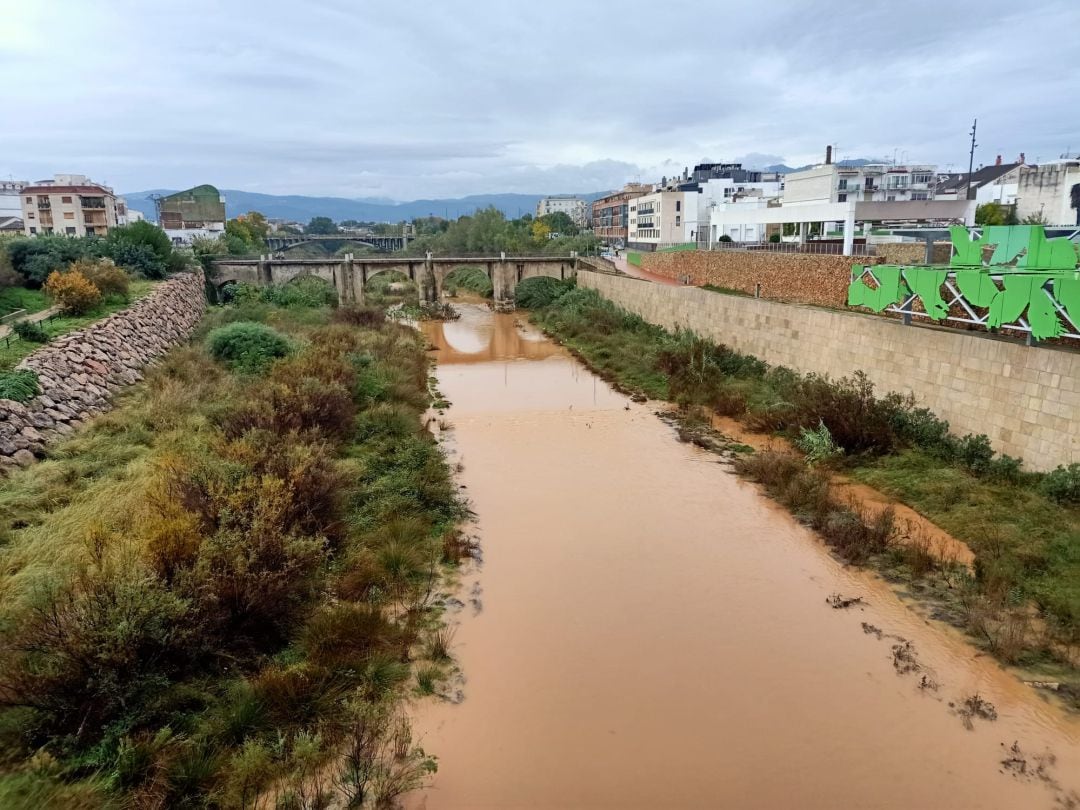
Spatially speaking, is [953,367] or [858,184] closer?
[953,367]

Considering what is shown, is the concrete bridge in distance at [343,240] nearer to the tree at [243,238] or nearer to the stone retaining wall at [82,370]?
the tree at [243,238]

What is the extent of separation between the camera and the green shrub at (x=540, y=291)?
132ft

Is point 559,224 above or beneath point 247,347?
above

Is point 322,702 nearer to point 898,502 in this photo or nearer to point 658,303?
point 898,502

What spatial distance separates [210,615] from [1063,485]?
35.3 ft

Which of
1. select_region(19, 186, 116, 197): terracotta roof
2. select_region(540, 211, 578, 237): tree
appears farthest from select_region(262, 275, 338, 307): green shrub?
select_region(540, 211, 578, 237): tree

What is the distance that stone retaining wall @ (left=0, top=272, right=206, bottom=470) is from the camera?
32.9 ft

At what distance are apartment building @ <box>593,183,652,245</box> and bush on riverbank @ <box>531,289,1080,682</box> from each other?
179ft

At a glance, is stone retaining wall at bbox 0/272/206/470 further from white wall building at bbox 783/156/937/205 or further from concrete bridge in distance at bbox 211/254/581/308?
white wall building at bbox 783/156/937/205

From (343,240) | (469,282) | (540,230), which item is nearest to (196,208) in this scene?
(343,240)

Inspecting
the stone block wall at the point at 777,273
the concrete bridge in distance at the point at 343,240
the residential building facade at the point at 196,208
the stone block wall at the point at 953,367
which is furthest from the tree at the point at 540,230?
the stone block wall at the point at 953,367

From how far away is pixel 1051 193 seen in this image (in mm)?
26516

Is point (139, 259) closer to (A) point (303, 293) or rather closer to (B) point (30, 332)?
(A) point (303, 293)

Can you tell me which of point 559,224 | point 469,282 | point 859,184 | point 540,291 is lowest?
point 469,282
